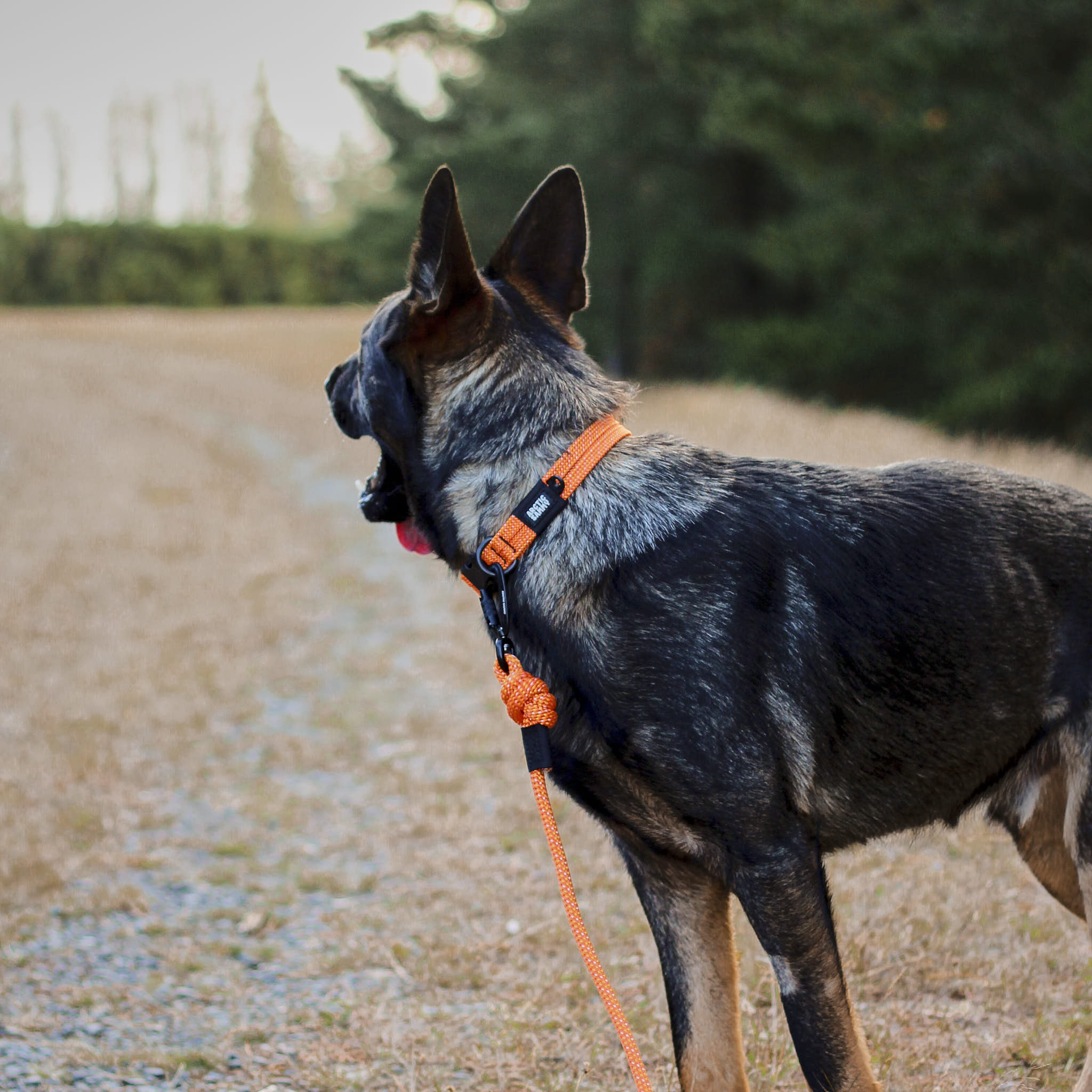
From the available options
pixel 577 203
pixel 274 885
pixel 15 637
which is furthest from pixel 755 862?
pixel 15 637

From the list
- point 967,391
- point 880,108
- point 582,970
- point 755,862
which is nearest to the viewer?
point 755,862

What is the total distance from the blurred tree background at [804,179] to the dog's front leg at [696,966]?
11.5 metres

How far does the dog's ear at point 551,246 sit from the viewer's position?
2855 mm

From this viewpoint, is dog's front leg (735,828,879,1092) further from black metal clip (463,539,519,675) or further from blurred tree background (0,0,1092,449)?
blurred tree background (0,0,1092,449)

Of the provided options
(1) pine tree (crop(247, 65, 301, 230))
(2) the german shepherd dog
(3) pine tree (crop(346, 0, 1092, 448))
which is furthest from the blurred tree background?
(1) pine tree (crop(247, 65, 301, 230))

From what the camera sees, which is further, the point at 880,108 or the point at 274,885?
the point at 880,108

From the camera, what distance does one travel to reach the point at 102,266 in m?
40.8

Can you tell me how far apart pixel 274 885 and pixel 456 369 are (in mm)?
2675

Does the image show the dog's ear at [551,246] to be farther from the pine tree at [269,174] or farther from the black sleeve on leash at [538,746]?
the pine tree at [269,174]

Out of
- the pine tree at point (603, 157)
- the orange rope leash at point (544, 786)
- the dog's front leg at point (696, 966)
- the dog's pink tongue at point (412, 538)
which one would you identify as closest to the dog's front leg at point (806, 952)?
the dog's front leg at point (696, 966)

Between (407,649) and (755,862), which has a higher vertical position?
Result: (755,862)

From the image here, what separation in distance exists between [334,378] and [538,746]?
1.24m

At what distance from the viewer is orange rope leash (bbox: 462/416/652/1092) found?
2.39 metres

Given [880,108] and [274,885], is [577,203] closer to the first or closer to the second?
[274,885]
